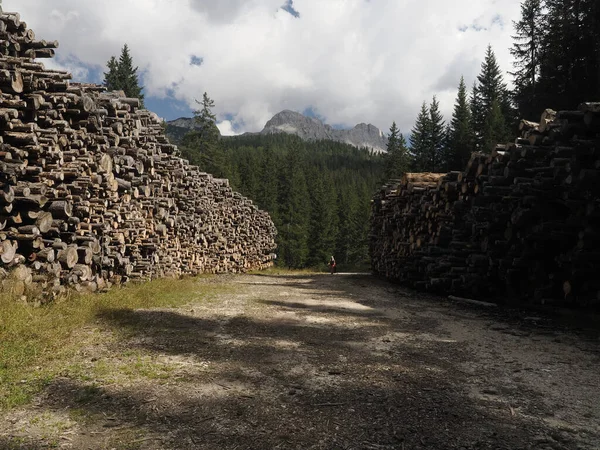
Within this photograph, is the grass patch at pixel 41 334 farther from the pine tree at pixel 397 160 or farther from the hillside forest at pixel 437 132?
the pine tree at pixel 397 160

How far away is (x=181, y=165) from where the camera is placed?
15.8 metres

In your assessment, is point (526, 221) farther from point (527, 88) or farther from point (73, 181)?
point (527, 88)

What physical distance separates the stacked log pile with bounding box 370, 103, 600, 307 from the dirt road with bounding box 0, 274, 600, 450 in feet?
6.15

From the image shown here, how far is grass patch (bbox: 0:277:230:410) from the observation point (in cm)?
389

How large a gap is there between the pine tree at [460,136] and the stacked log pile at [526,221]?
37.1 metres

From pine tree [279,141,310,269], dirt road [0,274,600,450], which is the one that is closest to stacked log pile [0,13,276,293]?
dirt road [0,274,600,450]

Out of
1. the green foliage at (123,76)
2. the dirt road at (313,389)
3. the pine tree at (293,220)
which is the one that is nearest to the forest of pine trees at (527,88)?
the dirt road at (313,389)

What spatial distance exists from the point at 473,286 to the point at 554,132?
14.7ft

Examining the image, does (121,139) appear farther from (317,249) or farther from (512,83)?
(317,249)

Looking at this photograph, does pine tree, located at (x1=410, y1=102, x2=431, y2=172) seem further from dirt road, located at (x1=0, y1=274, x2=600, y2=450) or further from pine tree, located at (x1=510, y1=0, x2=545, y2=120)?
dirt road, located at (x1=0, y1=274, x2=600, y2=450)

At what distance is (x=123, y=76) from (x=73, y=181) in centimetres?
4915

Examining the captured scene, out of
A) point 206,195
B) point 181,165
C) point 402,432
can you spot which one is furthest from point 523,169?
point 206,195

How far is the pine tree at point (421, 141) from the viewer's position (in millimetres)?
55594

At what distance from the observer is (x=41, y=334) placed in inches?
203
